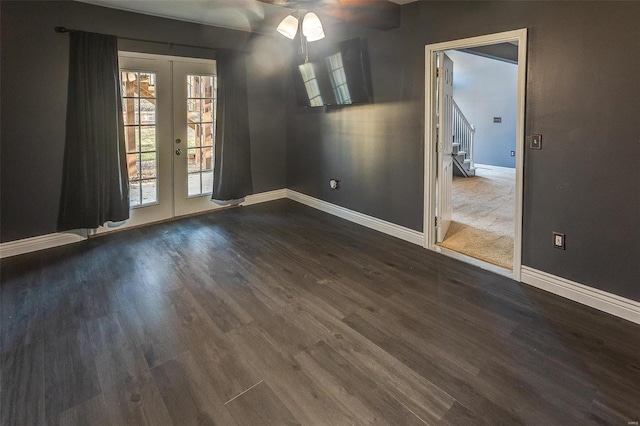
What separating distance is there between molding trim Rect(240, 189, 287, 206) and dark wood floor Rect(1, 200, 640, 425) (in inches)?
79.8

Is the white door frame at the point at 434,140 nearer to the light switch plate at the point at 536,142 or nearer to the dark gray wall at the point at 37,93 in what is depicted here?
the light switch plate at the point at 536,142

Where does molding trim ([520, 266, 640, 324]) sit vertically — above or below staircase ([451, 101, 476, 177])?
below

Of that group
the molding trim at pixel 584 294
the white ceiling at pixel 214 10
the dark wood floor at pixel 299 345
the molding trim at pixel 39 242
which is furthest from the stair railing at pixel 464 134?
the molding trim at pixel 39 242

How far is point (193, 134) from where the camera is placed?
4.78 metres

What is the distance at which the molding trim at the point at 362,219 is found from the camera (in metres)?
3.87

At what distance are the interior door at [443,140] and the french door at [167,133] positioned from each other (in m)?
2.94

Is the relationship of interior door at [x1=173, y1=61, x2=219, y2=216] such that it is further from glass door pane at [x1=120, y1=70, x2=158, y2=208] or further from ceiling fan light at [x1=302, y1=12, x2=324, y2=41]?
ceiling fan light at [x1=302, y1=12, x2=324, y2=41]

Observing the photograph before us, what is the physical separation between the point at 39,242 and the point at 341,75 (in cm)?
368

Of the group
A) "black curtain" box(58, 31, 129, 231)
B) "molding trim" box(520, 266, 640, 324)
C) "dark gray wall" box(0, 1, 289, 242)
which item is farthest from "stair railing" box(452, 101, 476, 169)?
"black curtain" box(58, 31, 129, 231)

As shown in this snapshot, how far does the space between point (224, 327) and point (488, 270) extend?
2.26m

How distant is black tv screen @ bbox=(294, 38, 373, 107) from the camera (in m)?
3.96

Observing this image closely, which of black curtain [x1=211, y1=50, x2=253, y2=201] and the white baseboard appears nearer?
the white baseboard

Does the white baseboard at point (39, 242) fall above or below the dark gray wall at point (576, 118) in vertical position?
below

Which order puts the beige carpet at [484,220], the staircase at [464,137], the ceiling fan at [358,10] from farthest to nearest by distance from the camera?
the staircase at [464,137]
the beige carpet at [484,220]
the ceiling fan at [358,10]
